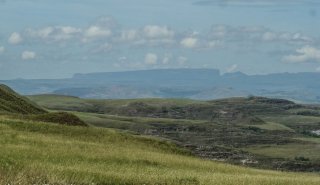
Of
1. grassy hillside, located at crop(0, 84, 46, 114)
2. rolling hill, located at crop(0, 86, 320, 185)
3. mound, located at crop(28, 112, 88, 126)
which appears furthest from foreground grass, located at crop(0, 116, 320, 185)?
grassy hillside, located at crop(0, 84, 46, 114)

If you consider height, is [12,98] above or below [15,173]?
above

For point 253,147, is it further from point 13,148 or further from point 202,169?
point 13,148

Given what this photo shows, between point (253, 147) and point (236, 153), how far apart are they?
4013 cm

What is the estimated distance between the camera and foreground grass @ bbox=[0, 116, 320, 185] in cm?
2512

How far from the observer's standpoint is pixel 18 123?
5138 cm

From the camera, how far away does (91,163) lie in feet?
120

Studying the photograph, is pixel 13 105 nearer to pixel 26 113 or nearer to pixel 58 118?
pixel 26 113

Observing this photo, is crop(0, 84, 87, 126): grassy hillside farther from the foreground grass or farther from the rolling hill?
the foreground grass

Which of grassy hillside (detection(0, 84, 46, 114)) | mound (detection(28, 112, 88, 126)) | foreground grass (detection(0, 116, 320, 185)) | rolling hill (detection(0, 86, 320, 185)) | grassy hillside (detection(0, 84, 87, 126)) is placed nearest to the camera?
foreground grass (detection(0, 116, 320, 185))

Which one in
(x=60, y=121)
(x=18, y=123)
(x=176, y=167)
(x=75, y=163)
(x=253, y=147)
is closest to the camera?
(x=75, y=163)

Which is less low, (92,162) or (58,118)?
(58,118)

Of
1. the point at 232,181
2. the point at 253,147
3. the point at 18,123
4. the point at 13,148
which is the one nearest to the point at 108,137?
the point at 18,123

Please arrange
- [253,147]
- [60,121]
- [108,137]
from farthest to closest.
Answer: [253,147]
[60,121]
[108,137]

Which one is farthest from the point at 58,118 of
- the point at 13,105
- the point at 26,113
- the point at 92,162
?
the point at 92,162
